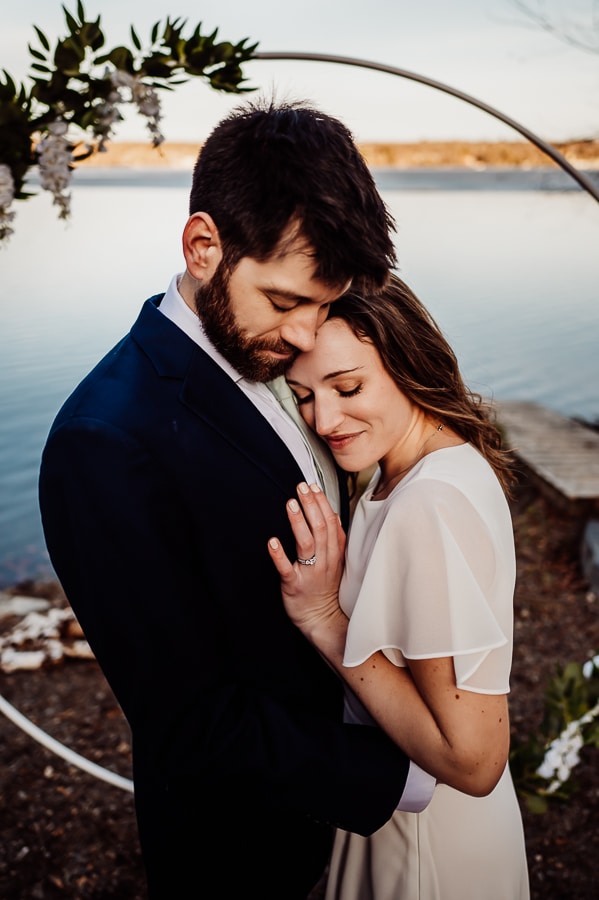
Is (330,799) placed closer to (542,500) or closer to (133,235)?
(542,500)

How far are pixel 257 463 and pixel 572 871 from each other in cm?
244

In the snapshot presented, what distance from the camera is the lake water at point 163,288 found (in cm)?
735

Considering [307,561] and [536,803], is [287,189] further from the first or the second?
[536,803]

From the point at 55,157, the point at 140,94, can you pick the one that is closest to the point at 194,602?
the point at 55,157

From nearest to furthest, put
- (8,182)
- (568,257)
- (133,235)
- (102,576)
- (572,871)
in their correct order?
(102,576) → (8,182) → (572,871) → (133,235) → (568,257)

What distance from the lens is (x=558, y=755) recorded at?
3.13m

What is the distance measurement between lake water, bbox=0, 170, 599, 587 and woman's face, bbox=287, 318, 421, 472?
0.49 metres

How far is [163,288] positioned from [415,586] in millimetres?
12772

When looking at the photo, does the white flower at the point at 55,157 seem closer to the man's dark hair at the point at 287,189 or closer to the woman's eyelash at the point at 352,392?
the man's dark hair at the point at 287,189

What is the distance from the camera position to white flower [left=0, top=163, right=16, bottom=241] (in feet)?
6.04

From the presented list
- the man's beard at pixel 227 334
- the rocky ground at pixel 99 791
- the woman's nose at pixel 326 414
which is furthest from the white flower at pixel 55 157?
the rocky ground at pixel 99 791

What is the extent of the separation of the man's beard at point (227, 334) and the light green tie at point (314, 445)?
13cm

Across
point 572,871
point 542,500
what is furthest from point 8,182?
point 542,500

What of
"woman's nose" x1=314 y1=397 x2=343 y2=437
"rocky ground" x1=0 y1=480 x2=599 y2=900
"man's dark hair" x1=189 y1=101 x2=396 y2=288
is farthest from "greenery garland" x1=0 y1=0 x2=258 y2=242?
"rocky ground" x1=0 y1=480 x2=599 y2=900
